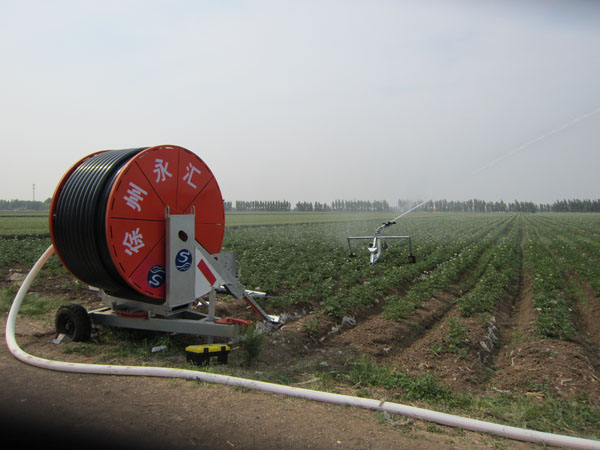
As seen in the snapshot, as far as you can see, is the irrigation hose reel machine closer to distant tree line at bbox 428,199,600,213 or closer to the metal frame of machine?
the metal frame of machine

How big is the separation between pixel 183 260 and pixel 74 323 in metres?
2.01

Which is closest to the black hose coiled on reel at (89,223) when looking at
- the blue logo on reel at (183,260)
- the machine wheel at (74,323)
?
the machine wheel at (74,323)

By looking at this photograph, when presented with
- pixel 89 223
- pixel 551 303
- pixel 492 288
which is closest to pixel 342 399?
pixel 89 223

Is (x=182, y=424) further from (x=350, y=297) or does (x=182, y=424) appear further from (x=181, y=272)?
(x=350, y=297)

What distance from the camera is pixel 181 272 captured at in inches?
256

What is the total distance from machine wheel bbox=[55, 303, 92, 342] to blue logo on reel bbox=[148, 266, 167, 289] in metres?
1.40

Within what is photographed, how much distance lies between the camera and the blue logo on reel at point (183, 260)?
645cm

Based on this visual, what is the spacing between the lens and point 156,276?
6.31 meters

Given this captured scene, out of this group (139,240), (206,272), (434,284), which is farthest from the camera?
(434,284)

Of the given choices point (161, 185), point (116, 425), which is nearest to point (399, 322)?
point (161, 185)

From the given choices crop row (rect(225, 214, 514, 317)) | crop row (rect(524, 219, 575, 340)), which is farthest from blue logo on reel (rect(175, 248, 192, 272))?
crop row (rect(524, 219, 575, 340))

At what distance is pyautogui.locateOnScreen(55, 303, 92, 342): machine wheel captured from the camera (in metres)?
6.58

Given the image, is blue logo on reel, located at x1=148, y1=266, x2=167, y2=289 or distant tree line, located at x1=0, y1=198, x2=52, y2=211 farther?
distant tree line, located at x1=0, y1=198, x2=52, y2=211

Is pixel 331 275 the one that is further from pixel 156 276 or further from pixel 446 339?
pixel 156 276
